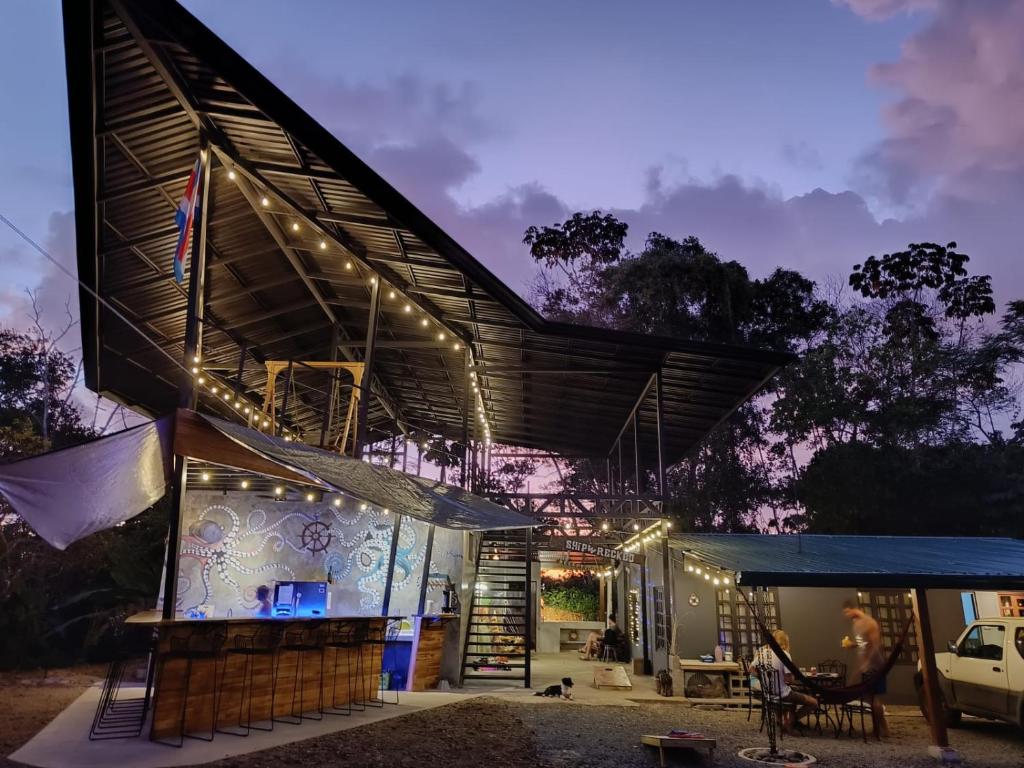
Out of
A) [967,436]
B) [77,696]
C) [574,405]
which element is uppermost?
[967,436]

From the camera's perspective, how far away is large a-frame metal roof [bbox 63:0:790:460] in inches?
287

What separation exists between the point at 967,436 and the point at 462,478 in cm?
1878

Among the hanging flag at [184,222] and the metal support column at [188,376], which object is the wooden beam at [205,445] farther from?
the hanging flag at [184,222]

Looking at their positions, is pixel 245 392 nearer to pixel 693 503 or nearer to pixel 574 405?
pixel 574 405

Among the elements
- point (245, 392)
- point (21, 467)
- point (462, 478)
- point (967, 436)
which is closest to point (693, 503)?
point (967, 436)

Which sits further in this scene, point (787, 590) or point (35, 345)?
point (35, 345)

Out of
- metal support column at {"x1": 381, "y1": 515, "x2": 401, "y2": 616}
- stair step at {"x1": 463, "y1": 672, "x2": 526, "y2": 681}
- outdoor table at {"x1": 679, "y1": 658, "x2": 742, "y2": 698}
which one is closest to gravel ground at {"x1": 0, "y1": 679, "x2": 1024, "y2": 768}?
outdoor table at {"x1": 679, "y1": 658, "x2": 742, "y2": 698}

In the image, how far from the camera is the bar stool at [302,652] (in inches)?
296

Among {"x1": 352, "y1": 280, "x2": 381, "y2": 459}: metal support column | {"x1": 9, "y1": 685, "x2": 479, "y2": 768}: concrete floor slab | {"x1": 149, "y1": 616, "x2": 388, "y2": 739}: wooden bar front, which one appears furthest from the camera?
{"x1": 352, "y1": 280, "x2": 381, "y2": 459}: metal support column

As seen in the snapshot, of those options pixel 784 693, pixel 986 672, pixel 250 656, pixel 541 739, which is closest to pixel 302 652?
pixel 250 656

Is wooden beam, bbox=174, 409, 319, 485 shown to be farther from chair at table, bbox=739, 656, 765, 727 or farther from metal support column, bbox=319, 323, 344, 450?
chair at table, bbox=739, 656, 765, 727

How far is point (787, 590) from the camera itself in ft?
39.6

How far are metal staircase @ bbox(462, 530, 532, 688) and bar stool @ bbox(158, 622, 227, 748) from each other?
559 centimetres

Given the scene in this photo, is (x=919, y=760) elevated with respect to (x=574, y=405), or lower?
lower
